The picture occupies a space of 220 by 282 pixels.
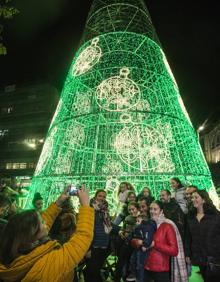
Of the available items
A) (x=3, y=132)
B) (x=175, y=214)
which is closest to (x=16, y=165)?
(x=3, y=132)

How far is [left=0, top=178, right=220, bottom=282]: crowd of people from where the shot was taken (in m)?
1.77

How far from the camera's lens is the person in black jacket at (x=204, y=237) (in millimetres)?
3700

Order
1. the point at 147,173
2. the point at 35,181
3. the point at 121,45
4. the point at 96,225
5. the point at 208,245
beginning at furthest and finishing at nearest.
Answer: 1. the point at 121,45
2. the point at 35,181
3. the point at 147,173
4. the point at 96,225
5. the point at 208,245

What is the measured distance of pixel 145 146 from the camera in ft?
30.8

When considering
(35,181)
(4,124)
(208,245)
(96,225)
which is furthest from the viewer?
(4,124)

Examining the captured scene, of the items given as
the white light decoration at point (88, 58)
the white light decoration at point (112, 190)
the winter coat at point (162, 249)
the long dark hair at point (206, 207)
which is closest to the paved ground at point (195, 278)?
the long dark hair at point (206, 207)

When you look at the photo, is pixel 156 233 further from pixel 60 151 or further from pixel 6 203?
pixel 60 151

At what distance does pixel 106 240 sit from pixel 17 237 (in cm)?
309

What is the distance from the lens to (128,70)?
30.9ft

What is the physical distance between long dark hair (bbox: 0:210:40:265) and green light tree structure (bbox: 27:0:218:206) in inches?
243

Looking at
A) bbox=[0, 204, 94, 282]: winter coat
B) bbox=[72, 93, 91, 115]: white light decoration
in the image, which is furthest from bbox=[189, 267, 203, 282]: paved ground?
bbox=[72, 93, 91, 115]: white light decoration

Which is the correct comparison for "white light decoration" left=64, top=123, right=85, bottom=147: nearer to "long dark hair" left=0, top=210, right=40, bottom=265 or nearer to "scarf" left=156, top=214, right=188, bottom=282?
"scarf" left=156, top=214, right=188, bottom=282

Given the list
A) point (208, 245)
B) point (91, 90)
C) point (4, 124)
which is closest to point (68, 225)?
point (208, 245)

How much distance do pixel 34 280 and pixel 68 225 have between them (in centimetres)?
218
